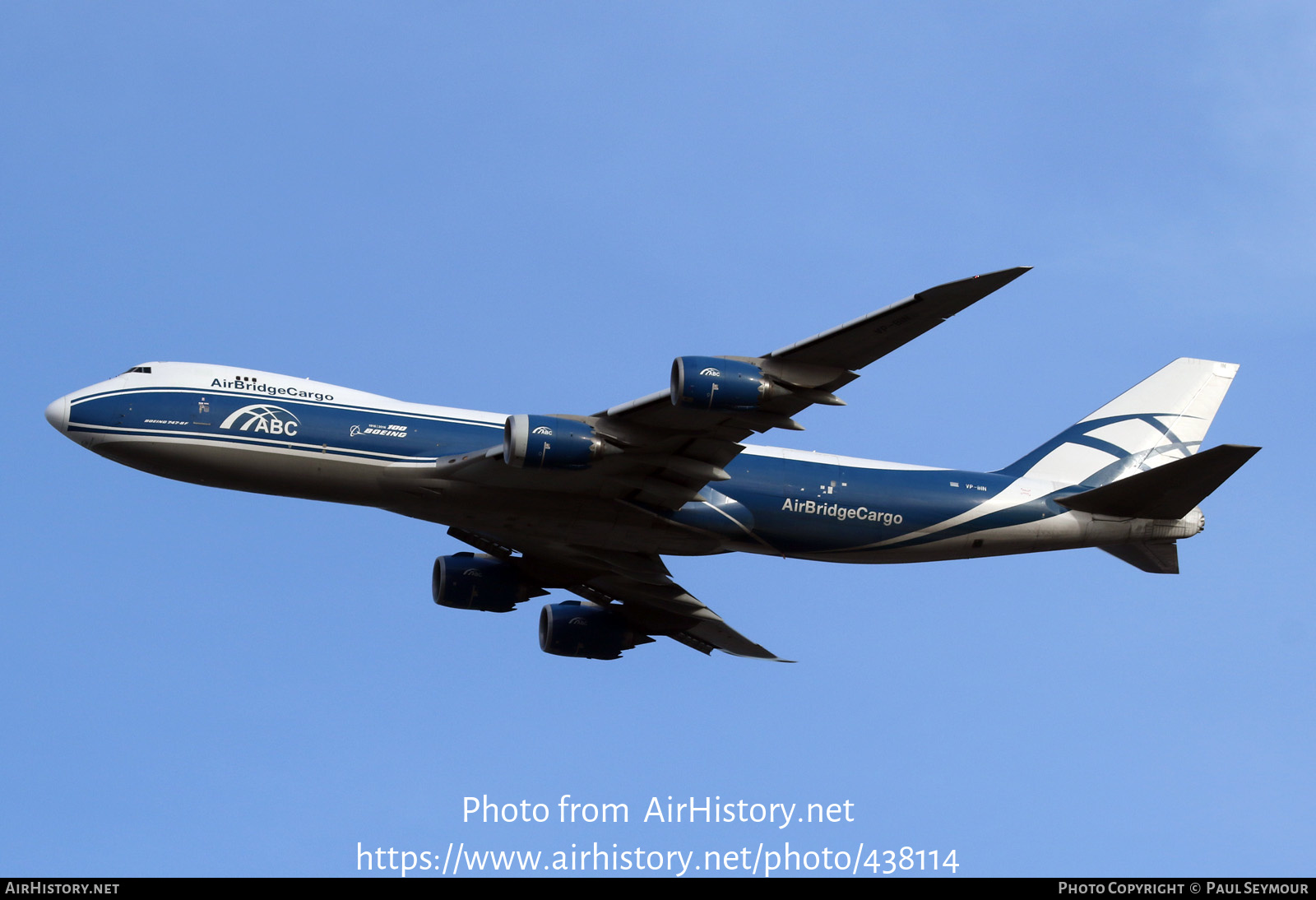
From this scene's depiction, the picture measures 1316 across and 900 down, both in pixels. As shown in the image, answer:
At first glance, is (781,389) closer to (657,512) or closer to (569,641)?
(657,512)

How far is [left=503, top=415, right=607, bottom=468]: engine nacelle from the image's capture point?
117ft

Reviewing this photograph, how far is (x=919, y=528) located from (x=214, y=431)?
2070 cm

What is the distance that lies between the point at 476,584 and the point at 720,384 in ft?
50.2

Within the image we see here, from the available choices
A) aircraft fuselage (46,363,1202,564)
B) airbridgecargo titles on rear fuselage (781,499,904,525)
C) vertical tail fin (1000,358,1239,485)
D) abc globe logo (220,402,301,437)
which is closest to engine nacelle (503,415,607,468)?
aircraft fuselage (46,363,1202,564)

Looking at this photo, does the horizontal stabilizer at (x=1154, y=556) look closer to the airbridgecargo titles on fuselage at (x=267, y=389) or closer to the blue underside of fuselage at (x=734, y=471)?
the blue underside of fuselage at (x=734, y=471)

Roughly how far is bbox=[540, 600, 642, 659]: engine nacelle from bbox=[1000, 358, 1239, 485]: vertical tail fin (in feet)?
46.9

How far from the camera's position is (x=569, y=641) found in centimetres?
4766

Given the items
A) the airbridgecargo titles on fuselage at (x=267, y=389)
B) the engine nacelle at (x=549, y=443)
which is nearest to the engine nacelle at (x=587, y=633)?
the engine nacelle at (x=549, y=443)

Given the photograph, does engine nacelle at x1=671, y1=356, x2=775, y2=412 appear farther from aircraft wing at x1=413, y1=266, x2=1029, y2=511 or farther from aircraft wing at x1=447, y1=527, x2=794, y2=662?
aircraft wing at x1=447, y1=527, x2=794, y2=662

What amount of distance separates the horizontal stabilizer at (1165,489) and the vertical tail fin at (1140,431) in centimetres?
278

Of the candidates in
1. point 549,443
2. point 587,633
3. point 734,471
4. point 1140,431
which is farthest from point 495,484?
point 1140,431

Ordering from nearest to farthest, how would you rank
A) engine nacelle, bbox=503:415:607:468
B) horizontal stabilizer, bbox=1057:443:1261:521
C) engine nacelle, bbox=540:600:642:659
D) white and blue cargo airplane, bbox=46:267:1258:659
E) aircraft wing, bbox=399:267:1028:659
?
aircraft wing, bbox=399:267:1028:659
white and blue cargo airplane, bbox=46:267:1258:659
engine nacelle, bbox=503:415:607:468
horizontal stabilizer, bbox=1057:443:1261:521
engine nacelle, bbox=540:600:642:659
